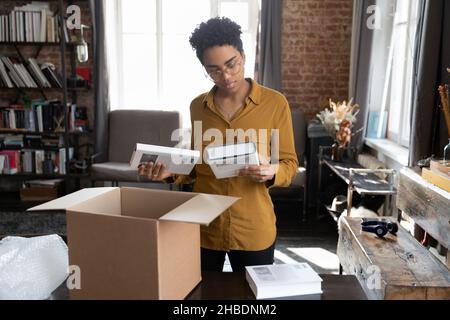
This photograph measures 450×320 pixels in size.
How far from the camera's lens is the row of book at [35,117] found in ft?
16.1

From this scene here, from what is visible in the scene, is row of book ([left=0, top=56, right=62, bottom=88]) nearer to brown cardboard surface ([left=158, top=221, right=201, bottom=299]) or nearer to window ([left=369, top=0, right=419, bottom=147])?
window ([left=369, top=0, right=419, bottom=147])

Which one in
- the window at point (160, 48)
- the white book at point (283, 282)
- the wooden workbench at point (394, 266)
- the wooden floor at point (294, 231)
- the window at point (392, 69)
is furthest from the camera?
the window at point (160, 48)

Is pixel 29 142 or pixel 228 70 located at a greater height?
pixel 228 70

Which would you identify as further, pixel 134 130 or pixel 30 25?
pixel 134 130

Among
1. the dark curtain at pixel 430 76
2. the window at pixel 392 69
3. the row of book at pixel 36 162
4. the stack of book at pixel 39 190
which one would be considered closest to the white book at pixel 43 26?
the row of book at pixel 36 162

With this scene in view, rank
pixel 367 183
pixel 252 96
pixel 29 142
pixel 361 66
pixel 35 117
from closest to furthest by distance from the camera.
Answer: pixel 252 96, pixel 367 183, pixel 361 66, pixel 35 117, pixel 29 142

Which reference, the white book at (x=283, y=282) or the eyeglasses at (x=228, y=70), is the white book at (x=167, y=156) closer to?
the eyeglasses at (x=228, y=70)

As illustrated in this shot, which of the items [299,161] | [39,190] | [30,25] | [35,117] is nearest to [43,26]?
[30,25]

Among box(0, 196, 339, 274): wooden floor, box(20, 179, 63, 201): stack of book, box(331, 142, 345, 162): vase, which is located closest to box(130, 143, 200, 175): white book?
box(0, 196, 339, 274): wooden floor

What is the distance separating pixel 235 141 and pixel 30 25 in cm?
407

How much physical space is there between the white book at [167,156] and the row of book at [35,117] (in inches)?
149

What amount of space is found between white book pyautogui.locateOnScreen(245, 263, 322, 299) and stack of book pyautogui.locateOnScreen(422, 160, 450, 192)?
1243mm

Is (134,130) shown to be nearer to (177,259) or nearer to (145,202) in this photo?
(145,202)

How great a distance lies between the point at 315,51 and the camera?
5051mm
